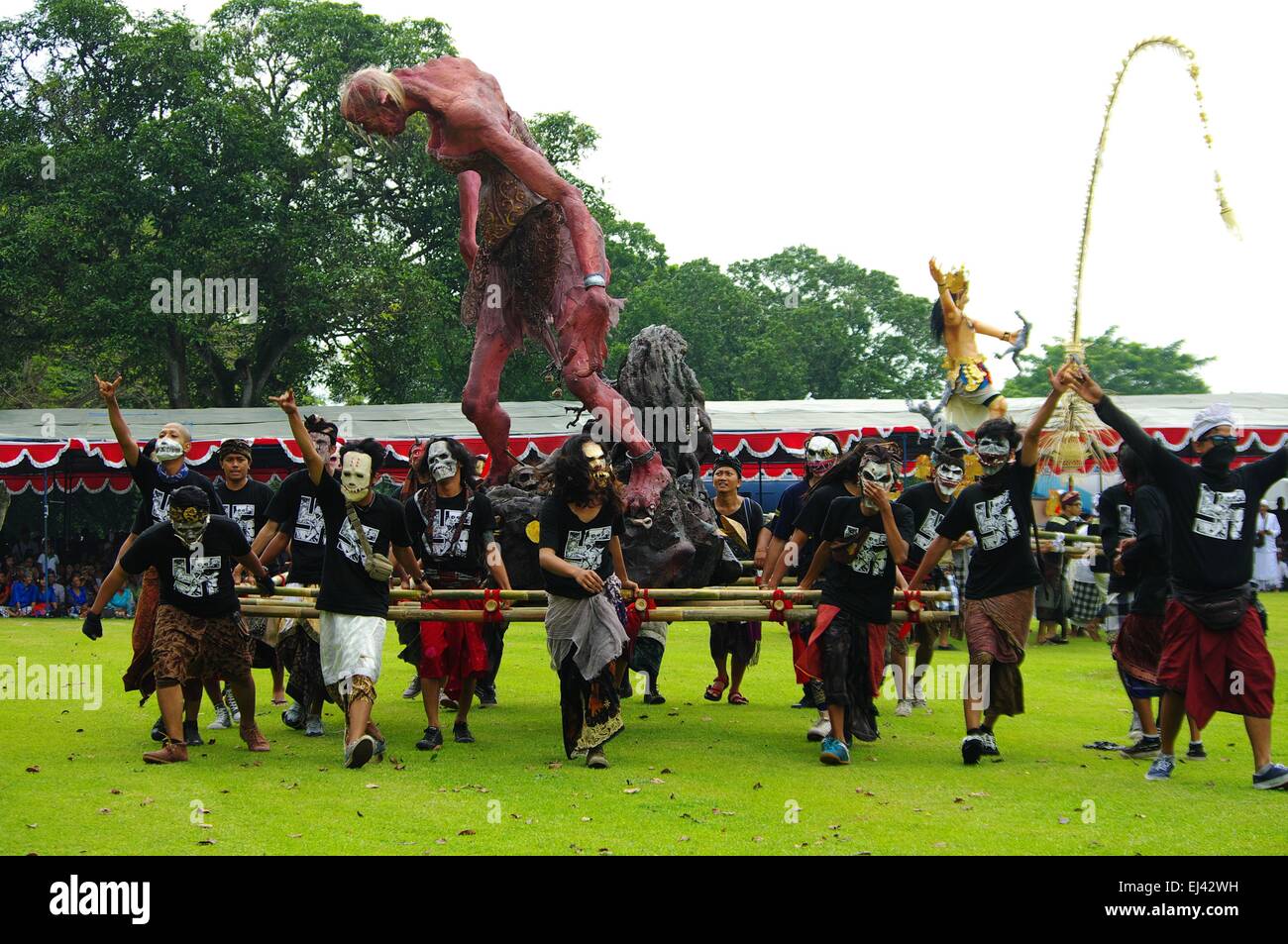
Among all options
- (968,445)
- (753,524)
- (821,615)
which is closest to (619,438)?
(753,524)

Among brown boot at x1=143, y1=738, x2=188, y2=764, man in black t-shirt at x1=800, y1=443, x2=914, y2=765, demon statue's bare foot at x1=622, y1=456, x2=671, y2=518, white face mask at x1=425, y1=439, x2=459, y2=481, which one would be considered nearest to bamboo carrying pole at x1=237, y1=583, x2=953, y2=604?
man in black t-shirt at x1=800, y1=443, x2=914, y2=765

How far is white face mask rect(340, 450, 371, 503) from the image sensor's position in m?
7.39

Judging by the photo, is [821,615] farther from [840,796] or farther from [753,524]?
[753,524]

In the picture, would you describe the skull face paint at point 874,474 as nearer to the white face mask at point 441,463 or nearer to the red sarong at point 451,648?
the red sarong at point 451,648

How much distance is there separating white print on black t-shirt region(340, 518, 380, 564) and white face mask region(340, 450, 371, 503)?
0.14 meters

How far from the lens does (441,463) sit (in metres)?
8.43

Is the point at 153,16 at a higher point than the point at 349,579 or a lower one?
higher

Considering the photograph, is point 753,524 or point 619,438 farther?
point 753,524

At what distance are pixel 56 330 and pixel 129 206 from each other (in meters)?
2.70

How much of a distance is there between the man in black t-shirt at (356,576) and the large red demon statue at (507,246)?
269 centimetres

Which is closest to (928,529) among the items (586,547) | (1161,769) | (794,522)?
(794,522)

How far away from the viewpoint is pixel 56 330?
24766 millimetres

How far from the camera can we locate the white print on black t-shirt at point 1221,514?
6758 mm

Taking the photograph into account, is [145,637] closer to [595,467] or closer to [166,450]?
[166,450]
